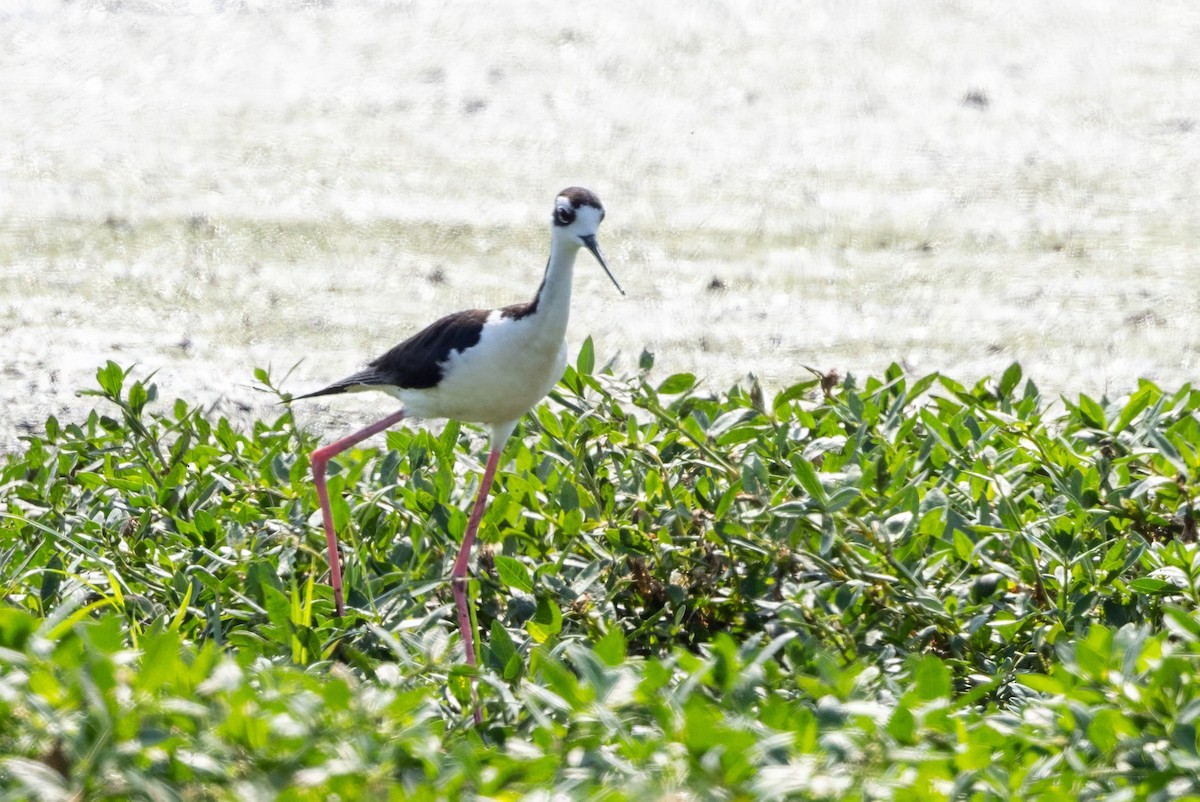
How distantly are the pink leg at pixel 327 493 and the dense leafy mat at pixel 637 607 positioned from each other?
4cm

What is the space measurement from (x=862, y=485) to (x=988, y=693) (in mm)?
489

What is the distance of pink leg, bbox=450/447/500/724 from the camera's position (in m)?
3.28

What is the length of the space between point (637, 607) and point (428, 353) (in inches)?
29.3

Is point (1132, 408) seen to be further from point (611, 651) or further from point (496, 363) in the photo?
point (611, 651)

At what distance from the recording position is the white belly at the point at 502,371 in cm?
345

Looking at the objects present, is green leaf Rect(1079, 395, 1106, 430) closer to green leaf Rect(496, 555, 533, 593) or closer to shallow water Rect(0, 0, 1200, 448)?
green leaf Rect(496, 555, 533, 593)

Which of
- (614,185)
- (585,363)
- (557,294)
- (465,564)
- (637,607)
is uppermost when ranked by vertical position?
(614,185)

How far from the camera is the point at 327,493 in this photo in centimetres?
362

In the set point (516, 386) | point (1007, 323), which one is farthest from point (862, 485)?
point (1007, 323)

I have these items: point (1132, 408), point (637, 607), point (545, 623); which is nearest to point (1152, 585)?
point (1132, 408)

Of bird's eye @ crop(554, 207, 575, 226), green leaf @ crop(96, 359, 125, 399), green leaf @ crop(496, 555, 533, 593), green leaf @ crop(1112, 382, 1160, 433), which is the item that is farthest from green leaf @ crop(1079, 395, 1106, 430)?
green leaf @ crop(96, 359, 125, 399)

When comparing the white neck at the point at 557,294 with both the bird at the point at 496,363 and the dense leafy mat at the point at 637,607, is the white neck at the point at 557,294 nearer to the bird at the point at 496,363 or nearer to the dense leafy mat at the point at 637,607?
the bird at the point at 496,363

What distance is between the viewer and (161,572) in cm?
352

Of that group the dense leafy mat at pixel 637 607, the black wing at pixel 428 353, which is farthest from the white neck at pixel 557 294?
the dense leafy mat at pixel 637 607
